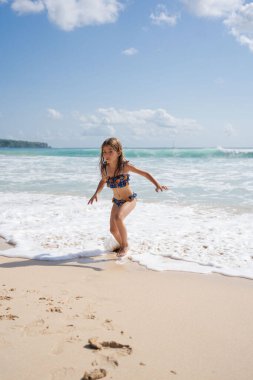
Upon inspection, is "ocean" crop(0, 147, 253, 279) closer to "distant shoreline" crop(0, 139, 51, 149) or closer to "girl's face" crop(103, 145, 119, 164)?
"girl's face" crop(103, 145, 119, 164)

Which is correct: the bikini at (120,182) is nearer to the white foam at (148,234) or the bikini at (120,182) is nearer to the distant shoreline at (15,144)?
the white foam at (148,234)

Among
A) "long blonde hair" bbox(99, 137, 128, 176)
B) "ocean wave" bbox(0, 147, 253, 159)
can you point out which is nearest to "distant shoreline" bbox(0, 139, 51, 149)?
"ocean wave" bbox(0, 147, 253, 159)

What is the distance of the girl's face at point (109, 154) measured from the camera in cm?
436

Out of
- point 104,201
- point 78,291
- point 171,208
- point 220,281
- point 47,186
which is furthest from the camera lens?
point 47,186

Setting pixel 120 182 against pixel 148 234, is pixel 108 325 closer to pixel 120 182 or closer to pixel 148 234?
pixel 120 182

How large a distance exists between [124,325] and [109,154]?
2.41 m

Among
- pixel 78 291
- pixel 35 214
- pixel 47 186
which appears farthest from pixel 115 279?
pixel 47 186

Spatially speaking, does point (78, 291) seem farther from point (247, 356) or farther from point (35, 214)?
point (35, 214)

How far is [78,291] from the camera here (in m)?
3.12

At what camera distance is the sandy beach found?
2012mm

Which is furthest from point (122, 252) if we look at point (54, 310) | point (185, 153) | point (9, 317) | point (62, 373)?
point (185, 153)

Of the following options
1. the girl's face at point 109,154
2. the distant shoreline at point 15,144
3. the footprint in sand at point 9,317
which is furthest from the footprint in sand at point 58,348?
the distant shoreline at point 15,144

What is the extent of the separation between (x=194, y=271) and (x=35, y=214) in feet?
12.6

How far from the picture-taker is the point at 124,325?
2.48 metres
